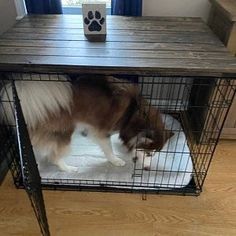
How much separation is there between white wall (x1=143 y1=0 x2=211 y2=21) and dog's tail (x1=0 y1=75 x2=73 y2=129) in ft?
2.55

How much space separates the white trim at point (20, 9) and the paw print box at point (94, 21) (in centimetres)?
54

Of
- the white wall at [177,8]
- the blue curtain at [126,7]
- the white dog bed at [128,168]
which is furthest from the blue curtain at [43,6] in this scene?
the white dog bed at [128,168]

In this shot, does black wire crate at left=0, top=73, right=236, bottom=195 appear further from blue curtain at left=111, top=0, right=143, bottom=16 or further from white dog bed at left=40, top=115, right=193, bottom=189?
blue curtain at left=111, top=0, right=143, bottom=16

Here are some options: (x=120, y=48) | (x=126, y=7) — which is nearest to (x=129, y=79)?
(x=120, y=48)

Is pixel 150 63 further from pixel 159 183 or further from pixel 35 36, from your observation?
pixel 159 183

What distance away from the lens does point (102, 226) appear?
4.18ft

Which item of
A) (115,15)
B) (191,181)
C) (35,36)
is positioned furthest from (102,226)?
(115,15)

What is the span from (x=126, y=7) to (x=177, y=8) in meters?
0.33

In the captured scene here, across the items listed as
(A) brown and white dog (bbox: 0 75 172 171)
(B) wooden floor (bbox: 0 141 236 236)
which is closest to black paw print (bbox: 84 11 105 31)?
(A) brown and white dog (bbox: 0 75 172 171)

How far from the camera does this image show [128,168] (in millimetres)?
1536

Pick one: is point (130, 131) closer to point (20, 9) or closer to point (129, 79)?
point (129, 79)

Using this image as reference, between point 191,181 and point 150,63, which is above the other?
point 150,63

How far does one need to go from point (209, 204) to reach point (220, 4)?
104 centimetres

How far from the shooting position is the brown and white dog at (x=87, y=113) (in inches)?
44.8
